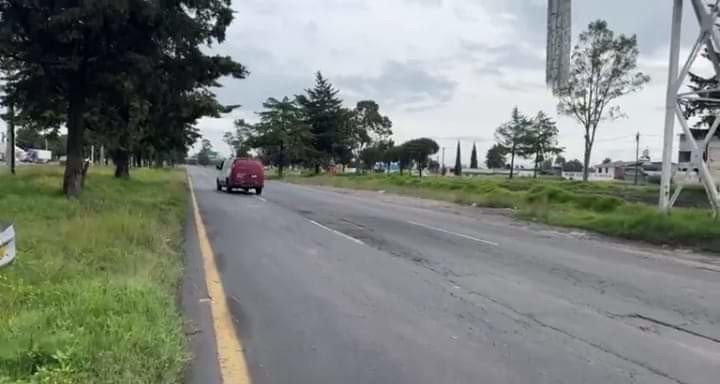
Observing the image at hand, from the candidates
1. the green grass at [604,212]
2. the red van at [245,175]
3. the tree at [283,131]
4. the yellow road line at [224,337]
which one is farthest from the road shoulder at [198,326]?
the tree at [283,131]

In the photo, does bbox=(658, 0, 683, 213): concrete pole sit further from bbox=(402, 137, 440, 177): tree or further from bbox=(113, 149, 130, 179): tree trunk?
bbox=(402, 137, 440, 177): tree

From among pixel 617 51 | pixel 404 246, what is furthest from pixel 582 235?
pixel 617 51

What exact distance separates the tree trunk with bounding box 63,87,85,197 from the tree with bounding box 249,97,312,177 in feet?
195

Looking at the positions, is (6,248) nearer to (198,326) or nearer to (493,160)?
(198,326)

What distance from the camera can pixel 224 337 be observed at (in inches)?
238

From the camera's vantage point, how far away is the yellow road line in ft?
16.6

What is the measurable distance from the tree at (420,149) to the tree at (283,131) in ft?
109

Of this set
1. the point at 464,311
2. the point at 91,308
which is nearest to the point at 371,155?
the point at 464,311

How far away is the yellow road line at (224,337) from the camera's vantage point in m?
5.06

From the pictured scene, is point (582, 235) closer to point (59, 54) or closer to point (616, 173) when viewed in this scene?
point (59, 54)

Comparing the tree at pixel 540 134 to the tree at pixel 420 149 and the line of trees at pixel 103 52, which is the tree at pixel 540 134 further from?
the line of trees at pixel 103 52

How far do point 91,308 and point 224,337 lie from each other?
1.21m

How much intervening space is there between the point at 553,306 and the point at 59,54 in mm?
15183

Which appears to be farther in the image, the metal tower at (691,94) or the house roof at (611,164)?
the house roof at (611,164)
